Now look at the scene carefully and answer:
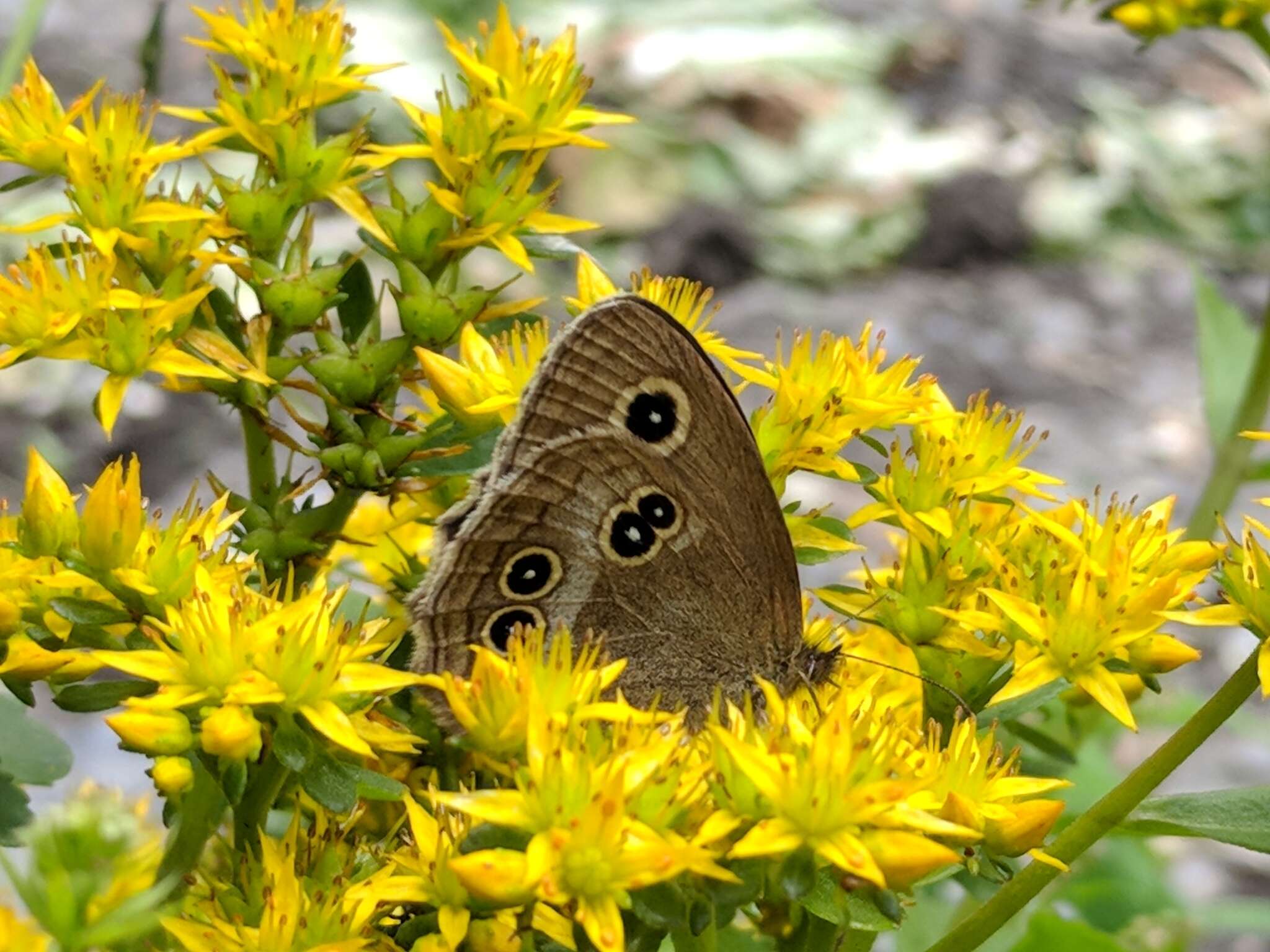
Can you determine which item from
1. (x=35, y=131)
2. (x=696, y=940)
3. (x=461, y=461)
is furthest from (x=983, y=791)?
(x=35, y=131)

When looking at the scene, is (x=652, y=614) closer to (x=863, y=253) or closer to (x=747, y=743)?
(x=747, y=743)

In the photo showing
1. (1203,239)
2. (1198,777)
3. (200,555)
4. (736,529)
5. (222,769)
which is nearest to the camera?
(222,769)

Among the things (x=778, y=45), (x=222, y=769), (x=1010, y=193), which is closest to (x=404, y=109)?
(x=222, y=769)

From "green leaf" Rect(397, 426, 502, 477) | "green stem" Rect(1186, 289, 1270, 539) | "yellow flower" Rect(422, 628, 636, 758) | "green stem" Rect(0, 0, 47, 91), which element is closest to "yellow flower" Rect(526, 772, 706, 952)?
"yellow flower" Rect(422, 628, 636, 758)

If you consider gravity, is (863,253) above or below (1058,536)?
above

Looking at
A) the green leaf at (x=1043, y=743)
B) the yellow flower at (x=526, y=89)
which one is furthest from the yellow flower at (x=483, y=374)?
the green leaf at (x=1043, y=743)

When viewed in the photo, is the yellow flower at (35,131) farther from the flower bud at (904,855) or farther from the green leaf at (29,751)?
the flower bud at (904,855)

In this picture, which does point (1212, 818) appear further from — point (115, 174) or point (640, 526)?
point (115, 174)
